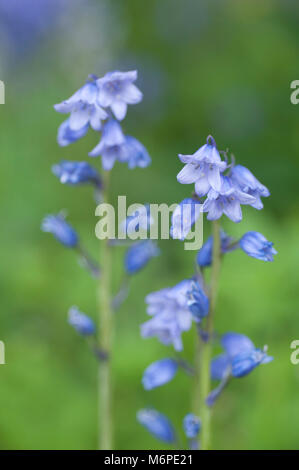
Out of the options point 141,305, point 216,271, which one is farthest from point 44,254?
point 216,271

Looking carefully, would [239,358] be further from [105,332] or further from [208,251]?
[105,332]

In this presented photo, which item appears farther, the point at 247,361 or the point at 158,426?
the point at 158,426

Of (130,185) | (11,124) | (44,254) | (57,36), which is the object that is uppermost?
(57,36)

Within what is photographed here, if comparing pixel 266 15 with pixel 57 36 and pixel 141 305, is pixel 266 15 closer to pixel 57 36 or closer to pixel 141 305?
pixel 57 36

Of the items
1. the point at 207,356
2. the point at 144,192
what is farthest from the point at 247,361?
the point at 144,192

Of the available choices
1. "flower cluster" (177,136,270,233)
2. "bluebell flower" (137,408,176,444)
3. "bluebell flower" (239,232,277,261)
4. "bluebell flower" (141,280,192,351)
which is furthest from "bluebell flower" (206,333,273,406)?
"flower cluster" (177,136,270,233)

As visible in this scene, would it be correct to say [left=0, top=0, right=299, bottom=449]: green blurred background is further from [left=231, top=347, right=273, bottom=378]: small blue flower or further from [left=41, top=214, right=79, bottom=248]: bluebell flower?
[left=231, top=347, right=273, bottom=378]: small blue flower

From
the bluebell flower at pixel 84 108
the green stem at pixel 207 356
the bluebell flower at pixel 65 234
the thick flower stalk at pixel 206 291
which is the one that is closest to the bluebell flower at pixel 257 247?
the thick flower stalk at pixel 206 291
